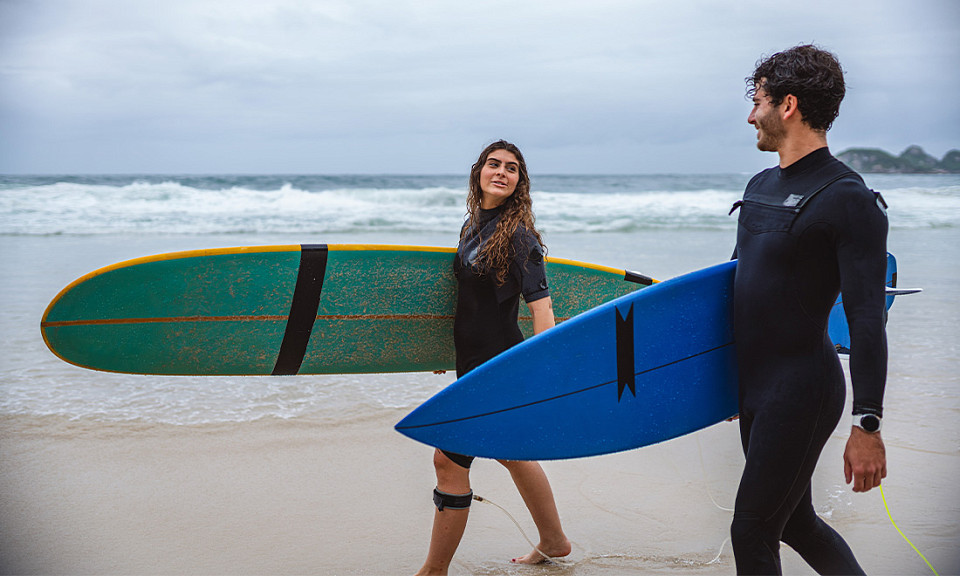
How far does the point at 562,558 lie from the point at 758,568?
1065 millimetres

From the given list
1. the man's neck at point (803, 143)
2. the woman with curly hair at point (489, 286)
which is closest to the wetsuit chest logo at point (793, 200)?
the man's neck at point (803, 143)

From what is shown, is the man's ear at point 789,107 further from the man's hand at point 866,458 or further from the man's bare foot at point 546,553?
the man's bare foot at point 546,553

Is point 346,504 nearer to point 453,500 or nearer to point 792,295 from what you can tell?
point 453,500

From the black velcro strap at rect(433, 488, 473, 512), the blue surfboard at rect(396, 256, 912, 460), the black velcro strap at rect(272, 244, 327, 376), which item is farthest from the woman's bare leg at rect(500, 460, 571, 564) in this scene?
the black velcro strap at rect(272, 244, 327, 376)

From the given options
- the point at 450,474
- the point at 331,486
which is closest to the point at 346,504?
the point at 331,486

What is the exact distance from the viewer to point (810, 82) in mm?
1729

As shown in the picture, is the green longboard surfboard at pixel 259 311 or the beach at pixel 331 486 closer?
the beach at pixel 331 486

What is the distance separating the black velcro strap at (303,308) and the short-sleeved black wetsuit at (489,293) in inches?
30.5

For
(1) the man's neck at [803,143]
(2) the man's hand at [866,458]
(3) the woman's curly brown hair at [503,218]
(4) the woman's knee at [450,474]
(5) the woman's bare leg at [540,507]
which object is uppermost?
(1) the man's neck at [803,143]

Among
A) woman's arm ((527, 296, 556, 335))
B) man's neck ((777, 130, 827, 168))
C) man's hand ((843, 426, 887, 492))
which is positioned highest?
A: man's neck ((777, 130, 827, 168))

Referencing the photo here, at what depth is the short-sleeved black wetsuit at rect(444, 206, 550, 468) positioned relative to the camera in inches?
91.4

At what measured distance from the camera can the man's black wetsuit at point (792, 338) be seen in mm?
1643

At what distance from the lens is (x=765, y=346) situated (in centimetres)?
→ 180

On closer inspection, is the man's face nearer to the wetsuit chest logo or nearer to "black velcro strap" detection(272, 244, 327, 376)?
the wetsuit chest logo
